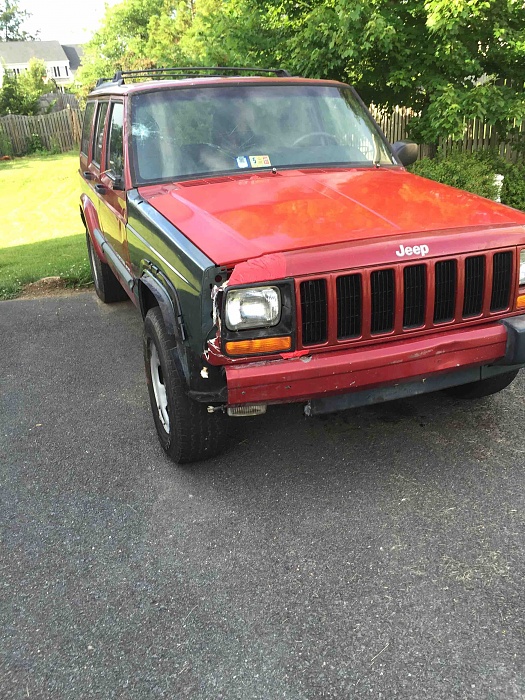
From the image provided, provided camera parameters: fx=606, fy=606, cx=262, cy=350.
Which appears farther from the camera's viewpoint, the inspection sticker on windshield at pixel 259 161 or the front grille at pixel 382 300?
the inspection sticker on windshield at pixel 259 161

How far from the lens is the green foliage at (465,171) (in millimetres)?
7848

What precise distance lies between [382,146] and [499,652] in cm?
337

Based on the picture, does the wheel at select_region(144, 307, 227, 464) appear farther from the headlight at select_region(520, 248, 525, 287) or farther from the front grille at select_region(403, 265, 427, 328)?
the headlight at select_region(520, 248, 525, 287)

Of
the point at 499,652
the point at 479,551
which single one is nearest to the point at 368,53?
the point at 479,551

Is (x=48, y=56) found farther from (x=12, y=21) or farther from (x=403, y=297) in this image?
(x=403, y=297)

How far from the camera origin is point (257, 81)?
419 cm

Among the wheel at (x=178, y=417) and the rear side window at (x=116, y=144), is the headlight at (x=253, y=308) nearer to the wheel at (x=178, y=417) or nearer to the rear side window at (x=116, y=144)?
the wheel at (x=178, y=417)

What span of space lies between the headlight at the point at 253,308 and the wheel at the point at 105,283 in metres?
3.78

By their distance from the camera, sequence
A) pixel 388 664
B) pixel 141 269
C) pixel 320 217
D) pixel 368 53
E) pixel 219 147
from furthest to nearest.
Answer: pixel 368 53
pixel 219 147
pixel 141 269
pixel 320 217
pixel 388 664

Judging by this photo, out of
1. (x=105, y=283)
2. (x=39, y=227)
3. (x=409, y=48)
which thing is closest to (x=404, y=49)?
(x=409, y=48)

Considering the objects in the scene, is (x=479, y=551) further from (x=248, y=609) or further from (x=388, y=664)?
(x=248, y=609)

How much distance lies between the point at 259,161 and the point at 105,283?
2807mm

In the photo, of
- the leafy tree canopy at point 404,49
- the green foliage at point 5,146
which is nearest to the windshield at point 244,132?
the leafy tree canopy at point 404,49

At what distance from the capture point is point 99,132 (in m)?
4.95
